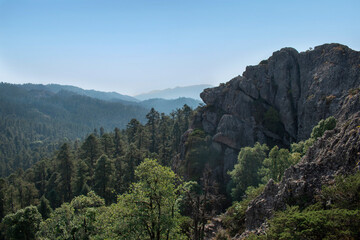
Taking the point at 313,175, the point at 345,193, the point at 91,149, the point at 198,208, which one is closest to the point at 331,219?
the point at 345,193

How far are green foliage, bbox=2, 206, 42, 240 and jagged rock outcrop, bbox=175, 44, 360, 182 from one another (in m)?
28.2

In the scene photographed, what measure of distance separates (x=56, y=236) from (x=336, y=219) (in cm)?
2317

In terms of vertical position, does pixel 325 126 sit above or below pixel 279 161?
above

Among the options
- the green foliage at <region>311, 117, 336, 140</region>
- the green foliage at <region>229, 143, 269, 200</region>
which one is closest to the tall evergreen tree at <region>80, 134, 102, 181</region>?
the green foliage at <region>229, 143, 269, 200</region>

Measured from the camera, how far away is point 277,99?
4909 cm

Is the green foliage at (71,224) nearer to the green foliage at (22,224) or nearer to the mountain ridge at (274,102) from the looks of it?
the green foliage at (22,224)

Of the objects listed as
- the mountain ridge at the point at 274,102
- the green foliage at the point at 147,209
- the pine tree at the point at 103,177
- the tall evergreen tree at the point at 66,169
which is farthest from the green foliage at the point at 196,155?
the green foliage at the point at 147,209

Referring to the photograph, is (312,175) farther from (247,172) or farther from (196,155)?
(196,155)

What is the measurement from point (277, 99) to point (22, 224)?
160ft

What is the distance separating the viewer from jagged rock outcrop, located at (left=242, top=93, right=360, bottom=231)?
51.4 ft

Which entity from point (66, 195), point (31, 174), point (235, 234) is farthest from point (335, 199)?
point (31, 174)

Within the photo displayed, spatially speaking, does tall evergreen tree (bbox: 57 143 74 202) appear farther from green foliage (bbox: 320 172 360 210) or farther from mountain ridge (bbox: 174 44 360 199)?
green foliage (bbox: 320 172 360 210)

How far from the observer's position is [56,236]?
71.8 ft

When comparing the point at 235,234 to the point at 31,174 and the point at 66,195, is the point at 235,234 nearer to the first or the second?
the point at 66,195
